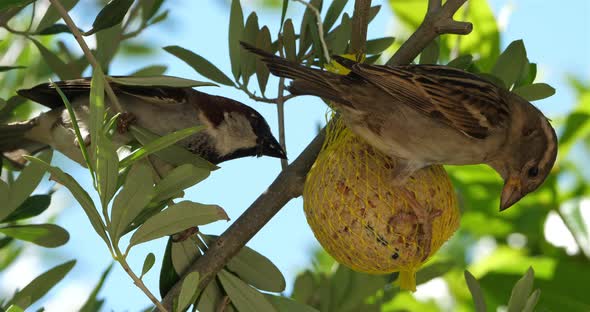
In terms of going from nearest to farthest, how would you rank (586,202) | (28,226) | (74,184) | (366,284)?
1. (74,184)
2. (28,226)
3. (366,284)
4. (586,202)

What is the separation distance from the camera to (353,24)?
6.75 feet

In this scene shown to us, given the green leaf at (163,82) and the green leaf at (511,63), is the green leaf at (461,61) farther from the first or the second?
the green leaf at (163,82)

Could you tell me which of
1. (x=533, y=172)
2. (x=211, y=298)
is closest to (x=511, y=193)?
(x=533, y=172)

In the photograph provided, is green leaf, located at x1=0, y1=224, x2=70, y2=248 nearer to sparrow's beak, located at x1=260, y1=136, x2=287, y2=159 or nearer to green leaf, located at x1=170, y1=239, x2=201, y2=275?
green leaf, located at x1=170, y1=239, x2=201, y2=275

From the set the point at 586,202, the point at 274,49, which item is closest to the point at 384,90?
the point at 274,49

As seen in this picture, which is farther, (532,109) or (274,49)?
(532,109)

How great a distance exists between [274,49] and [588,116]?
1.03 m

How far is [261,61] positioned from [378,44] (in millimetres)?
356

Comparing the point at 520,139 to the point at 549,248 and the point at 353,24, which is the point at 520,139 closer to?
the point at 549,248

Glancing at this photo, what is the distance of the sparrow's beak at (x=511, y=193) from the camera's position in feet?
7.32

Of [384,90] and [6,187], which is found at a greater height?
[6,187]

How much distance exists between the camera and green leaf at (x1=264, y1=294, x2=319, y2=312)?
73.3 inches

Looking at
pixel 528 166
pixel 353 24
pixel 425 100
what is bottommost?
pixel 528 166

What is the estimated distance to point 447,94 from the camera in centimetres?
220
